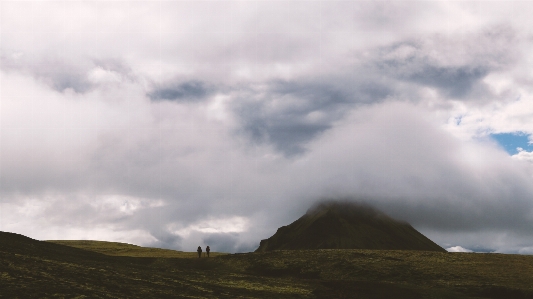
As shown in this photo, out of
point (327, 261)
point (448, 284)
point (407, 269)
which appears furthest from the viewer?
point (327, 261)

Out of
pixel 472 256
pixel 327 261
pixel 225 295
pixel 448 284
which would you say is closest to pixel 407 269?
pixel 448 284

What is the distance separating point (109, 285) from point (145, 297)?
17.8 ft

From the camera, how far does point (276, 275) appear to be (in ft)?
231

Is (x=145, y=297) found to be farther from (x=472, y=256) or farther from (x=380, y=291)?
(x=472, y=256)

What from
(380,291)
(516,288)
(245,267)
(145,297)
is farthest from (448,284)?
(145,297)

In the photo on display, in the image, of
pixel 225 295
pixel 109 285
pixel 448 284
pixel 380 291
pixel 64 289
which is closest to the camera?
pixel 64 289

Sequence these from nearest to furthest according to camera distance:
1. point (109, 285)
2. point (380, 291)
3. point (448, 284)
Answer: point (109, 285) < point (380, 291) < point (448, 284)

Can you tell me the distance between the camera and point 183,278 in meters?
52.7

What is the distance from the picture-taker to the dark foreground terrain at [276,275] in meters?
38.9

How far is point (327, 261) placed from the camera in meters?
75.0

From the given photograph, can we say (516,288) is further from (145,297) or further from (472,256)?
(145,297)

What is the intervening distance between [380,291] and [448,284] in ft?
43.8

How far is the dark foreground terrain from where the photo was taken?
128 feet

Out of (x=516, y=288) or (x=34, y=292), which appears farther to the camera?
(x=516, y=288)
